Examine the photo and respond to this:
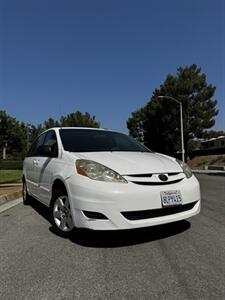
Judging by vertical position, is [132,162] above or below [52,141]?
below

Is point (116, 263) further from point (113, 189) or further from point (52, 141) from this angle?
point (52, 141)

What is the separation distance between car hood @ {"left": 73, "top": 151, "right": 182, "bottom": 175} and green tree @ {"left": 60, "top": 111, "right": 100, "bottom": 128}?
47.9 m

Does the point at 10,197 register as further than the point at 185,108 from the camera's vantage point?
No

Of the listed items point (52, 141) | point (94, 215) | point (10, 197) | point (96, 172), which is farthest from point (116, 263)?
point (10, 197)

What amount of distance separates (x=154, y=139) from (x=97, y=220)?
4665cm

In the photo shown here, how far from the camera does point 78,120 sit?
175 feet

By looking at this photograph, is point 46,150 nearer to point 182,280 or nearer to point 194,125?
point 182,280

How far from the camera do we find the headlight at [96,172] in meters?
4.01

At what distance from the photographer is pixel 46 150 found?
5.14 meters

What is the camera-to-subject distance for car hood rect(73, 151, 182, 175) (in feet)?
13.5

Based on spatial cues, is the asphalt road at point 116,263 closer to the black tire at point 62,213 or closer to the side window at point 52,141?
the black tire at point 62,213

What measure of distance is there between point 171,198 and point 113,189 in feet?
2.44

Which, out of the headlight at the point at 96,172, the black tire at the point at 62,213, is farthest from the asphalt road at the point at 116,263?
the headlight at the point at 96,172

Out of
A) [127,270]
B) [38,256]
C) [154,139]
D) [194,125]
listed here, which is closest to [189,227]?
[127,270]
